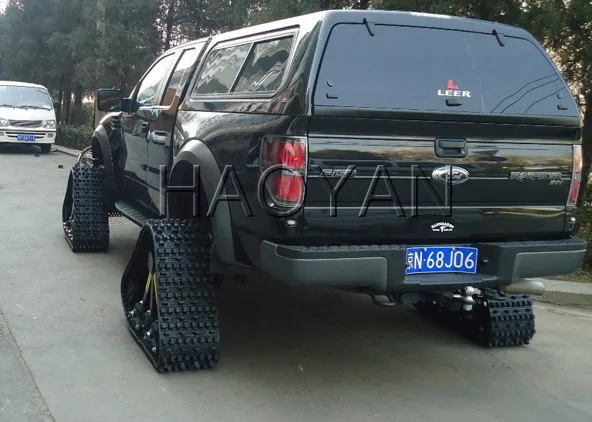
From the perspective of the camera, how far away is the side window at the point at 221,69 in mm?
4551

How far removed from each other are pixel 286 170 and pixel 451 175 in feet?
3.04

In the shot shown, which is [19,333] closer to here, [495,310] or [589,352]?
[495,310]

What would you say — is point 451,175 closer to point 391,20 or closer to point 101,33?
point 391,20

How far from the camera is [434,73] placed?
386 cm

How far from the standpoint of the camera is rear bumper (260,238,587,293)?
11.6 ft

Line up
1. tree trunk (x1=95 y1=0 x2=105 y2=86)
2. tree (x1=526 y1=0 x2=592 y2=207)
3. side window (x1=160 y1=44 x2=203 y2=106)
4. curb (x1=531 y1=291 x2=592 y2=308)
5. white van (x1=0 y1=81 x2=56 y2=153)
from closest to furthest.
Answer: side window (x1=160 y1=44 x2=203 y2=106)
curb (x1=531 y1=291 x2=592 y2=308)
tree (x1=526 y1=0 x2=592 y2=207)
tree trunk (x1=95 y1=0 x2=105 y2=86)
white van (x1=0 y1=81 x2=56 y2=153)

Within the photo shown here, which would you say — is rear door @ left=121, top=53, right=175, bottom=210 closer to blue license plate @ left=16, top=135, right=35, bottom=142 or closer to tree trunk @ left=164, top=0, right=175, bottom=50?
tree trunk @ left=164, top=0, right=175, bottom=50

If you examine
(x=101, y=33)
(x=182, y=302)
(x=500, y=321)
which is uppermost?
(x=101, y=33)

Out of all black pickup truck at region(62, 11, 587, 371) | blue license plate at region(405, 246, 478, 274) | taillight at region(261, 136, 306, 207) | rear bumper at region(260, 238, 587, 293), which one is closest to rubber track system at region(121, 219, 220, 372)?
black pickup truck at region(62, 11, 587, 371)

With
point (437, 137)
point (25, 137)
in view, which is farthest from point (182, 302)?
point (25, 137)

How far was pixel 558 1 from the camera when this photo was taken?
7.25 meters

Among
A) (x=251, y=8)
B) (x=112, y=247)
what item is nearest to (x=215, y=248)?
(x=112, y=247)

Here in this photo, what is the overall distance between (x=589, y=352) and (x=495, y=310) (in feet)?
2.60

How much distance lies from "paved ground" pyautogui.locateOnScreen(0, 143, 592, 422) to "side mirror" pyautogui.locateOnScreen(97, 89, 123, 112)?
151 centimetres
